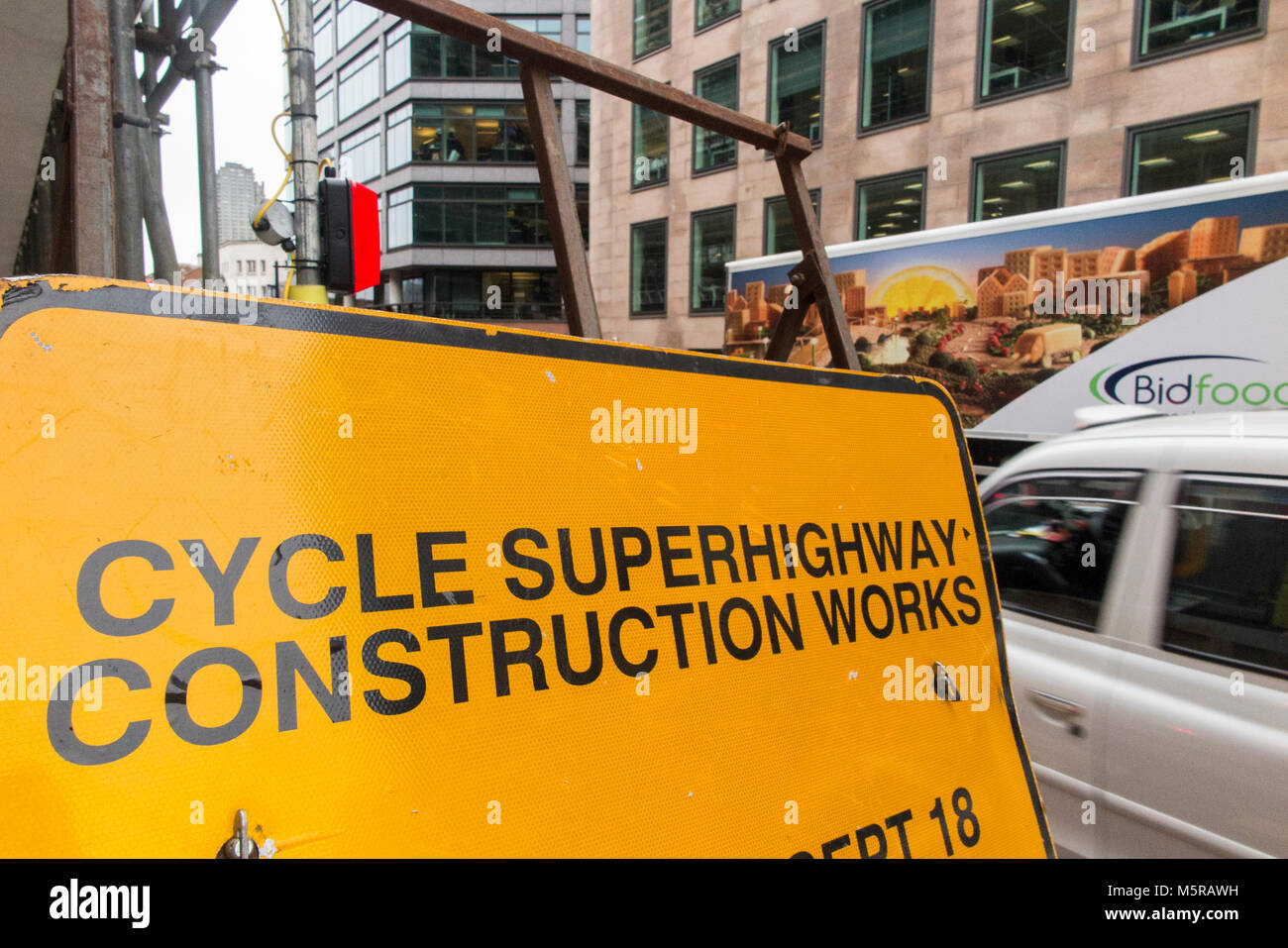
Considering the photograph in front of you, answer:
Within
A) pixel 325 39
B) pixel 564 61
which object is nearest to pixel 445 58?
pixel 325 39

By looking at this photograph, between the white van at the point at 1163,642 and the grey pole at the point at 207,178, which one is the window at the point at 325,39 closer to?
the grey pole at the point at 207,178

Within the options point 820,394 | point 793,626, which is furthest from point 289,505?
point 820,394

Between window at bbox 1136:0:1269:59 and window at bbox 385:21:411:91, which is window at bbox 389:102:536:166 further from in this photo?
window at bbox 1136:0:1269:59

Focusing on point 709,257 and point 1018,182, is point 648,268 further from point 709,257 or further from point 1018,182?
point 1018,182

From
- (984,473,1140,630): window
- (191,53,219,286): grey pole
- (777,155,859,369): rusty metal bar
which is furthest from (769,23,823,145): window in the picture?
(777,155,859,369): rusty metal bar

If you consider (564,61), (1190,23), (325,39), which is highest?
(325,39)

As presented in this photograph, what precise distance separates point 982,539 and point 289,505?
1.85m

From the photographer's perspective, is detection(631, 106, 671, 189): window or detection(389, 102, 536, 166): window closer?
detection(631, 106, 671, 189): window

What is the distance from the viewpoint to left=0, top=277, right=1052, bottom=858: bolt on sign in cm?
112

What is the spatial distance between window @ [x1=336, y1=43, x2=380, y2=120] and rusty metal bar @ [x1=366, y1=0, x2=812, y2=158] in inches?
1835

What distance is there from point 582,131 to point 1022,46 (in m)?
28.4

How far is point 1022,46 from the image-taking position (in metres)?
15.3

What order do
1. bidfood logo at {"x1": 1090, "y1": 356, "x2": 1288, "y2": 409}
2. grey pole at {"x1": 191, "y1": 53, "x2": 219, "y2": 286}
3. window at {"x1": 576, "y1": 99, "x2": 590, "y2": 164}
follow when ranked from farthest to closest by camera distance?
window at {"x1": 576, "y1": 99, "x2": 590, "y2": 164}, grey pole at {"x1": 191, "y1": 53, "x2": 219, "y2": 286}, bidfood logo at {"x1": 1090, "y1": 356, "x2": 1288, "y2": 409}

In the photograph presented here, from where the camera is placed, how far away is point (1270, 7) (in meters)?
12.2
